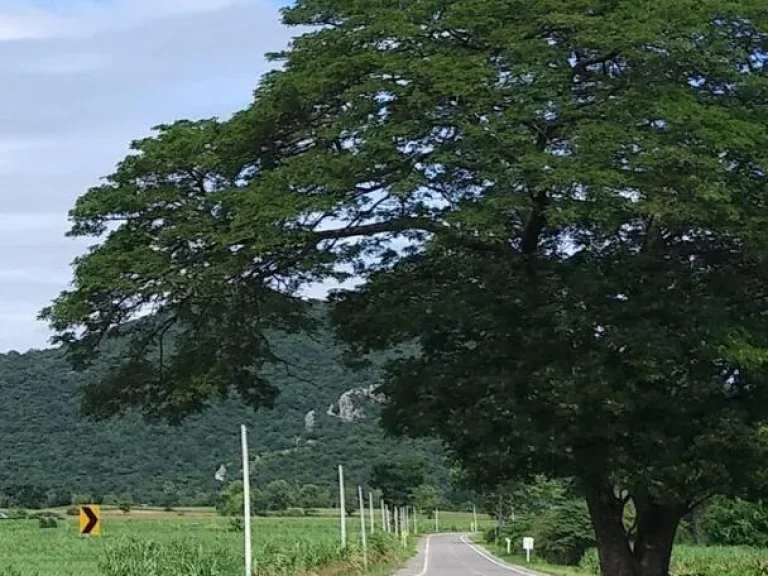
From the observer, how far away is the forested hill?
80312mm

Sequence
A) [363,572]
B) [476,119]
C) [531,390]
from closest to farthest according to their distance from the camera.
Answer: [476,119], [531,390], [363,572]

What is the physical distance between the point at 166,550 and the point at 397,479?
217ft

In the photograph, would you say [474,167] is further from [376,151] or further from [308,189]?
[308,189]

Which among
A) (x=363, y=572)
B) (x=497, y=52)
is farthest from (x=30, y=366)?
(x=497, y=52)

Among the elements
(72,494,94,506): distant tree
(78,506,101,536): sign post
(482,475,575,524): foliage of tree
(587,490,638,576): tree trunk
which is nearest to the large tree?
(587,490,638,576): tree trunk

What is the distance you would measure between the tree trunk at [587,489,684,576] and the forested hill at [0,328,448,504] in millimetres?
57110

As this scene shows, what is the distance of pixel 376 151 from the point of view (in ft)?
53.1

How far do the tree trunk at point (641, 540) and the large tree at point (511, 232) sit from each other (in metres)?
0.04

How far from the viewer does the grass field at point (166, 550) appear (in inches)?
901

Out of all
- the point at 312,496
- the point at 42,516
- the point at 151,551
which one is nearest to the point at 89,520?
the point at 151,551

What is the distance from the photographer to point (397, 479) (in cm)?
9094

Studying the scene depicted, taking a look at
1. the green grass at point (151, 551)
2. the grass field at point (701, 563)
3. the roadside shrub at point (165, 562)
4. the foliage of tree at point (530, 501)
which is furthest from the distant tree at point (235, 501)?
the roadside shrub at point (165, 562)

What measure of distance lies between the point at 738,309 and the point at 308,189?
20.4 feet

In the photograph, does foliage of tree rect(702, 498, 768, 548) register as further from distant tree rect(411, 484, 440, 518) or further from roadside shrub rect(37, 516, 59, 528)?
distant tree rect(411, 484, 440, 518)
